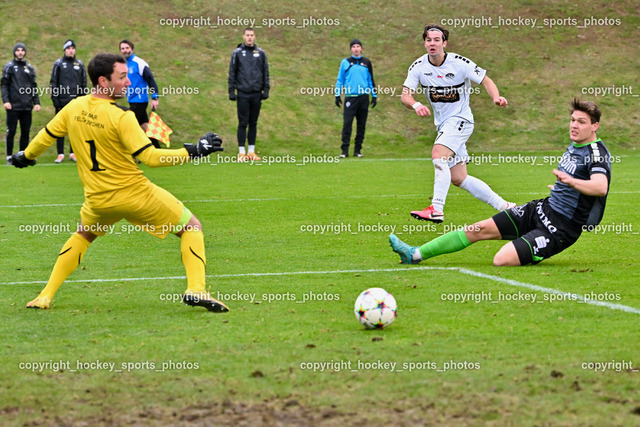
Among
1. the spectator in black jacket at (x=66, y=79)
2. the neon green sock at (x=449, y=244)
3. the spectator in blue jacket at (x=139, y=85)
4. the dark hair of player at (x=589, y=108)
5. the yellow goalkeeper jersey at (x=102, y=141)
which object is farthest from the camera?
the spectator in black jacket at (x=66, y=79)

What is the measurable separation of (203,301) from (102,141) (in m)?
1.38

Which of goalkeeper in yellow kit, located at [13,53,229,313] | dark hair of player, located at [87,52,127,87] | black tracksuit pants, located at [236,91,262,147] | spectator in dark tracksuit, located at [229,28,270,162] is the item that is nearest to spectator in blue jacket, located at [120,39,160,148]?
spectator in dark tracksuit, located at [229,28,270,162]

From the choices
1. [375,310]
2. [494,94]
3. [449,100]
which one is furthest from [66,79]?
[375,310]

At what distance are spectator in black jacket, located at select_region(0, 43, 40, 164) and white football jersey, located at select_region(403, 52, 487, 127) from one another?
12.5 meters

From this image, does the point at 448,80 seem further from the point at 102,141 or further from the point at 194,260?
the point at 102,141

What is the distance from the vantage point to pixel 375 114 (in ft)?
96.0

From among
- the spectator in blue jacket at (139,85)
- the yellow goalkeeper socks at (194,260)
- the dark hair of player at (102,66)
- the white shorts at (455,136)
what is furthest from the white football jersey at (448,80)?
the spectator in blue jacket at (139,85)

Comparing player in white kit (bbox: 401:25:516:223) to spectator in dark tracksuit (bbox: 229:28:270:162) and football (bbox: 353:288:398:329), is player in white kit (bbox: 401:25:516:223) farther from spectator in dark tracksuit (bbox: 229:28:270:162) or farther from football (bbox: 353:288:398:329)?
spectator in dark tracksuit (bbox: 229:28:270:162)

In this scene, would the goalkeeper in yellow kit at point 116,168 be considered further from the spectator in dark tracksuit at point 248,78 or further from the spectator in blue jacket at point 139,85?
the spectator in dark tracksuit at point 248,78

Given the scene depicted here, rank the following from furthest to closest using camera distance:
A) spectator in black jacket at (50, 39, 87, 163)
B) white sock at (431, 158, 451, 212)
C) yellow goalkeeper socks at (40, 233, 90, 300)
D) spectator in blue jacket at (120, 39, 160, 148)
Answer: spectator in black jacket at (50, 39, 87, 163), spectator in blue jacket at (120, 39, 160, 148), white sock at (431, 158, 451, 212), yellow goalkeeper socks at (40, 233, 90, 300)

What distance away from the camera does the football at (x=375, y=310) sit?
5.84 meters

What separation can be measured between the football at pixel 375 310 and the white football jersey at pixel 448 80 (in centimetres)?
569

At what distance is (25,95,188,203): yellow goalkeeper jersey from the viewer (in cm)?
646

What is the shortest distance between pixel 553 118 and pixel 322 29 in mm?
9844
